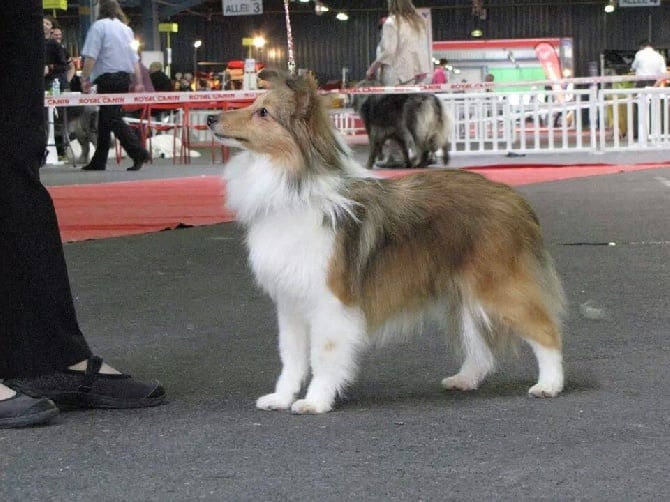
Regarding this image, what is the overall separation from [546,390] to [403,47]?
34.2ft

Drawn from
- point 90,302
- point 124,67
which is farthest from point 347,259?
point 124,67

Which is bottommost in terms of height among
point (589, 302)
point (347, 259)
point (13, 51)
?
point (589, 302)

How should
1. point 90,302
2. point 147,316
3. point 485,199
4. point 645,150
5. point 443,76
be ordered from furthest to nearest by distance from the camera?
1. point 443,76
2. point 645,150
3. point 90,302
4. point 147,316
5. point 485,199

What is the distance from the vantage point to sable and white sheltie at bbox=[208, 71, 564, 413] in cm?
317

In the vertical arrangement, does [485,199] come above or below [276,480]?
above

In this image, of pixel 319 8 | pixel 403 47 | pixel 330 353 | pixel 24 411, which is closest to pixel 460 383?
pixel 330 353

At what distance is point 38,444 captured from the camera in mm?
2811

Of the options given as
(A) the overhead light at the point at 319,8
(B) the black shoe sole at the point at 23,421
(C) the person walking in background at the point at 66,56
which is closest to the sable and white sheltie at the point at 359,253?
(B) the black shoe sole at the point at 23,421

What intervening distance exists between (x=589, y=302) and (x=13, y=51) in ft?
8.79

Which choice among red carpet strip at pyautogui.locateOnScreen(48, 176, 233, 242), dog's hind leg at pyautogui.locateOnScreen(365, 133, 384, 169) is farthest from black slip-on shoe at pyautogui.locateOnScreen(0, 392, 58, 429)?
dog's hind leg at pyautogui.locateOnScreen(365, 133, 384, 169)

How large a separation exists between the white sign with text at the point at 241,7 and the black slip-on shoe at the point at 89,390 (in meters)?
28.7

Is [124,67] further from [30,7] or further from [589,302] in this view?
[30,7]

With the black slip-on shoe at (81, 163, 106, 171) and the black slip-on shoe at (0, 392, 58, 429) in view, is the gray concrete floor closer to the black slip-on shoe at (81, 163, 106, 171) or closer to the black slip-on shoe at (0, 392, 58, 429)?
the black slip-on shoe at (0, 392, 58, 429)

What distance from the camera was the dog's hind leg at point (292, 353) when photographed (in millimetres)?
3285
